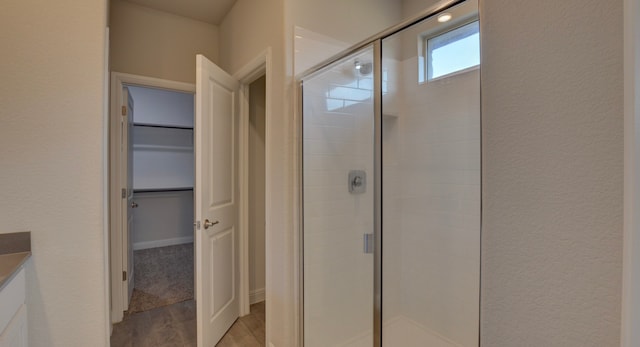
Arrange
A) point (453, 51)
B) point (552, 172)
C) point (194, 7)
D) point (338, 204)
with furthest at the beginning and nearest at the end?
point (194, 7) → point (453, 51) → point (338, 204) → point (552, 172)

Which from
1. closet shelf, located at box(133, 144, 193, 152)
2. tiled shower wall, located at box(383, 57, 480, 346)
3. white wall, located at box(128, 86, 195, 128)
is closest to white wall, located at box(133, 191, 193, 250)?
closet shelf, located at box(133, 144, 193, 152)

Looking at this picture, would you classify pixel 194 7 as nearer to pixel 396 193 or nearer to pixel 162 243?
pixel 396 193

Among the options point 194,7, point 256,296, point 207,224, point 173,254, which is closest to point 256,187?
point 207,224

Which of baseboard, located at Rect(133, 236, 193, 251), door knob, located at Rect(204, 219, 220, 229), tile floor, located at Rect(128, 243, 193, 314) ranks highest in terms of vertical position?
door knob, located at Rect(204, 219, 220, 229)

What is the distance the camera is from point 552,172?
0.60 meters

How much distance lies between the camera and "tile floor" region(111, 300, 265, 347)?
2.12m

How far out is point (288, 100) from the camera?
1820 mm

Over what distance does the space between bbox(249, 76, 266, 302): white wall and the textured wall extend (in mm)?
2302

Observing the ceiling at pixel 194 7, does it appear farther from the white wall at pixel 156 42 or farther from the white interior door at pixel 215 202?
the white interior door at pixel 215 202

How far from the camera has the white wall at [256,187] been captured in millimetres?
2762

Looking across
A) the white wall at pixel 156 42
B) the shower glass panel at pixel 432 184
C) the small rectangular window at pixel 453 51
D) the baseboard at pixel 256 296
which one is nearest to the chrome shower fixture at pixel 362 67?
the shower glass panel at pixel 432 184

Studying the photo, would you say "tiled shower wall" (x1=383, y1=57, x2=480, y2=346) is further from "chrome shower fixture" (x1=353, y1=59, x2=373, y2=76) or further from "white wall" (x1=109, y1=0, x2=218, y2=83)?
"white wall" (x1=109, y1=0, x2=218, y2=83)

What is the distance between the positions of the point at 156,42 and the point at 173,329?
2501 mm

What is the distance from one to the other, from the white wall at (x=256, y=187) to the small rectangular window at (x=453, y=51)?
1.58m
